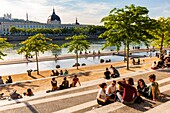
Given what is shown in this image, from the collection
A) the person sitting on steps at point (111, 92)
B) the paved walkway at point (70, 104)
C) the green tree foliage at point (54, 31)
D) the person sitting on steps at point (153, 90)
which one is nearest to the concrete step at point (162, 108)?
the paved walkway at point (70, 104)

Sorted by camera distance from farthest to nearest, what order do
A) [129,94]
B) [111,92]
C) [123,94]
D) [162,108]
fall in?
[111,92]
[123,94]
[129,94]
[162,108]

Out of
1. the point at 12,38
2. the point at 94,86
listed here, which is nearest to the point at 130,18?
the point at 94,86

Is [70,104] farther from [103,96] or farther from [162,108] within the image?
[162,108]

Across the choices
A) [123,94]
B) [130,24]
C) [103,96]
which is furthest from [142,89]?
[130,24]

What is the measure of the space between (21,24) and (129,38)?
184231mm

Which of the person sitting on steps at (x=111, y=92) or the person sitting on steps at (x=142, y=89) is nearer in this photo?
the person sitting on steps at (x=111, y=92)

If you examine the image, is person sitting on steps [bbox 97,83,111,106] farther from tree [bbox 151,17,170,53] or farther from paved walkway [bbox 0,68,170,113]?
tree [bbox 151,17,170,53]

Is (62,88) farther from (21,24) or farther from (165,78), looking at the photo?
(21,24)

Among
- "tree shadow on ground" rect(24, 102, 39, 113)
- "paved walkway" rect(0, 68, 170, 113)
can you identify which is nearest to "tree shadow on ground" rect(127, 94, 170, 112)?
"paved walkway" rect(0, 68, 170, 113)

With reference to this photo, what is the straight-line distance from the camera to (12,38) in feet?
427

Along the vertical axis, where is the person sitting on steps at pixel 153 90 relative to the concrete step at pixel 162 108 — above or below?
above

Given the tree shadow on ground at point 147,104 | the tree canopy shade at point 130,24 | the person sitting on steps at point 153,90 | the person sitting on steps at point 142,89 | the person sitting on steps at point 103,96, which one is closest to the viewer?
the tree shadow on ground at point 147,104

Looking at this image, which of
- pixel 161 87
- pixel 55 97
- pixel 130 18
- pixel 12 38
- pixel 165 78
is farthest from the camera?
pixel 12 38

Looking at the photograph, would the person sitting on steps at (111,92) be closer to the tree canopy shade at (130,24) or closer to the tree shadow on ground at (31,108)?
the tree shadow on ground at (31,108)
